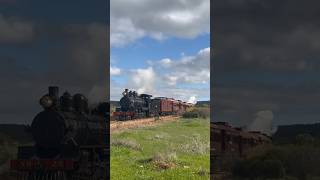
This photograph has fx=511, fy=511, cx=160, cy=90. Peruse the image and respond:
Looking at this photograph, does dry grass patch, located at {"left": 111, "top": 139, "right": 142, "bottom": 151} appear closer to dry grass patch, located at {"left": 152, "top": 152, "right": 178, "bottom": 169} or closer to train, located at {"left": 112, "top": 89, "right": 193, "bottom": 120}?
dry grass patch, located at {"left": 152, "top": 152, "right": 178, "bottom": 169}

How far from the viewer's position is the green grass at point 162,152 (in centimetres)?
1742

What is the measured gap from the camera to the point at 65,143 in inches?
465

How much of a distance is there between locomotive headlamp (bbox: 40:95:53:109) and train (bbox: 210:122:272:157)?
3.78m

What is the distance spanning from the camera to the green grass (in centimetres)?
1742

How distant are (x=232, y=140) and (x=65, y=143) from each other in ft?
12.7

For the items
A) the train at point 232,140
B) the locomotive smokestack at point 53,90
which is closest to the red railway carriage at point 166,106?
the train at point 232,140

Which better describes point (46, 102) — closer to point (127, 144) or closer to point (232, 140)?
point (232, 140)

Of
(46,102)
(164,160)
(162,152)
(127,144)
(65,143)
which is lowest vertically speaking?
(164,160)

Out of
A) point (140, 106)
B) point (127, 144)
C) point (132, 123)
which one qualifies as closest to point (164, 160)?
point (127, 144)

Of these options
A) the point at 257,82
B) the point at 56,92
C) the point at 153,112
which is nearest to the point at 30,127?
the point at 56,92

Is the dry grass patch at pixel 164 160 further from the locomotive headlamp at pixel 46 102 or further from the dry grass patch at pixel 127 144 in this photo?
the locomotive headlamp at pixel 46 102

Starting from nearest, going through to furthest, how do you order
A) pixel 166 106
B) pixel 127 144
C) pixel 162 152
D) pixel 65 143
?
1. pixel 65 143
2. pixel 162 152
3. pixel 127 144
4. pixel 166 106

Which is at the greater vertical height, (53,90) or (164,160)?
(53,90)

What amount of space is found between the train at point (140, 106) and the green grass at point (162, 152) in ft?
9.32
